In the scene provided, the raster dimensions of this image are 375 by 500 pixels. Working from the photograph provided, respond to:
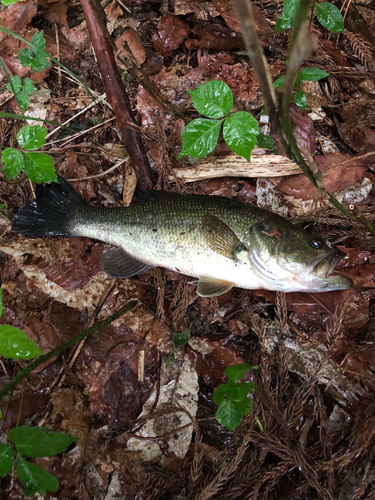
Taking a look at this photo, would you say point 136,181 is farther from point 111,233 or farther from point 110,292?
point 110,292

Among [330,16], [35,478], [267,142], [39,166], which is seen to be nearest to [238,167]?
[267,142]

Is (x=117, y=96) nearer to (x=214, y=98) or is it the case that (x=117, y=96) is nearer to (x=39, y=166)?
(x=39, y=166)

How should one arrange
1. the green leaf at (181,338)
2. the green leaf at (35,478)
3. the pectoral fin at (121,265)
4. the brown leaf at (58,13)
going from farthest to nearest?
the brown leaf at (58,13)
the pectoral fin at (121,265)
the green leaf at (181,338)
the green leaf at (35,478)

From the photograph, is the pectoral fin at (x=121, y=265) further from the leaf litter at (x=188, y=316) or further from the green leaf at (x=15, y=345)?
the green leaf at (x=15, y=345)

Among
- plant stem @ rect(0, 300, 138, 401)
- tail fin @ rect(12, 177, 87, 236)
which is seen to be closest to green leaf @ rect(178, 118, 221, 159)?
tail fin @ rect(12, 177, 87, 236)

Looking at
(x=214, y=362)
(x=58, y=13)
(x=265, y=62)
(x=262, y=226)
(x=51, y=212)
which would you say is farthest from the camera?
(x=58, y=13)

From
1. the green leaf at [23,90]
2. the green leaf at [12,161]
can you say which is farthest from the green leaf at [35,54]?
the green leaf at [12,161]
